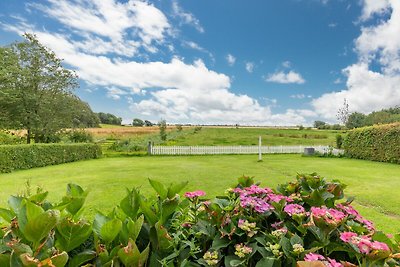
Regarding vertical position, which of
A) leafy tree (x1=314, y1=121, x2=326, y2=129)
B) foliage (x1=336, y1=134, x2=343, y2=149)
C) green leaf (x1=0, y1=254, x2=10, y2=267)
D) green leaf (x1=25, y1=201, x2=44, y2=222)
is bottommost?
foliage (x1=336, y1=134, x2=343, y2=149)

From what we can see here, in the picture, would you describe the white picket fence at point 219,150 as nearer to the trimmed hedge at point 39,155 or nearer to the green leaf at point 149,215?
the trimmed hedge at point 39,155

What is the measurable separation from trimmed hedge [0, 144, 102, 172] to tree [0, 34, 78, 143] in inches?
275

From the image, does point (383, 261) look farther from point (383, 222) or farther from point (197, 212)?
point (383, 222)

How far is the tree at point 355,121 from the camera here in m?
37.0

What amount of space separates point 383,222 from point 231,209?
4514 mm

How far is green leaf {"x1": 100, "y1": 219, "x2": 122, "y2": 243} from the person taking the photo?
2.84 ft

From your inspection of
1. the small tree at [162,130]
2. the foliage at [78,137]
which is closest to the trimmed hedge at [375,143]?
the small tree at [162,130]

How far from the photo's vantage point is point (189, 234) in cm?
111

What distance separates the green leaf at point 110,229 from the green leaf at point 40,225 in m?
0.18

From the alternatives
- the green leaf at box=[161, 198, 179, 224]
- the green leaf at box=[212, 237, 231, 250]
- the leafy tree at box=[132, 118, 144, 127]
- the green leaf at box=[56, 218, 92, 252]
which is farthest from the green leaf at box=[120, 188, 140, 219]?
the leafy tree at box=[132, 118, 144, 127]

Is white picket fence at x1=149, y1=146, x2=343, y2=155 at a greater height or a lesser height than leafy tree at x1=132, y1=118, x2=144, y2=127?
lesser

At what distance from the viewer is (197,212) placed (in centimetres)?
131

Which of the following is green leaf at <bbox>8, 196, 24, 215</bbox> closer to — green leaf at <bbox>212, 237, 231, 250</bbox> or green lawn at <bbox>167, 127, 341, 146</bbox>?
green leaf at <bbox>212, 237, 231, 250</bbox>

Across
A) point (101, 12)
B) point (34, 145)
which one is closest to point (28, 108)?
→ point (34, 145)
